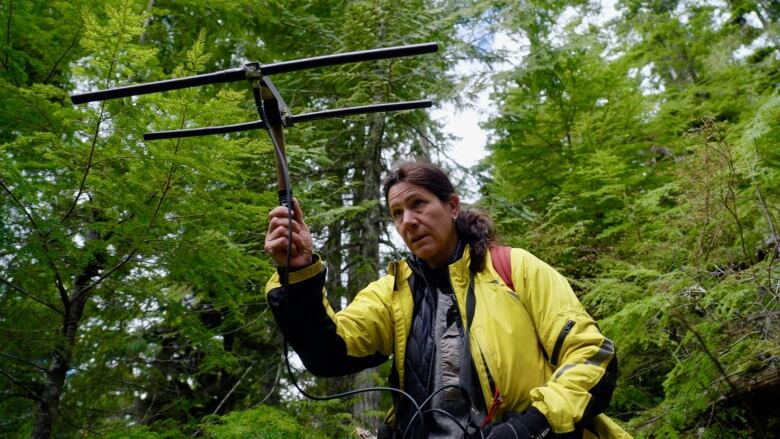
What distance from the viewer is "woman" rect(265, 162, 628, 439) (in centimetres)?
185

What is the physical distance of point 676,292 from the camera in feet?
11.6

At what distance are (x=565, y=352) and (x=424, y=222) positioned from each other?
0.84m

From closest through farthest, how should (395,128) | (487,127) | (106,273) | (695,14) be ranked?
(106,273) < (487,127) < (395,128) < (695,14)

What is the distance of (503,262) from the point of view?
2.24 metres

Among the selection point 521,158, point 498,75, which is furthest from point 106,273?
point 521,158

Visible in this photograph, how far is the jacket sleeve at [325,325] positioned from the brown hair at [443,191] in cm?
48

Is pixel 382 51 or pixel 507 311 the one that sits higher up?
pixel 382 51

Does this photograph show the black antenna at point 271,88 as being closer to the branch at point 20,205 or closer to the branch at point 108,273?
the branch at point 20,205

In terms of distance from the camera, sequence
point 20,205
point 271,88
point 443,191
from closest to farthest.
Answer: point 271,88 < point 443,191 < point 20,205

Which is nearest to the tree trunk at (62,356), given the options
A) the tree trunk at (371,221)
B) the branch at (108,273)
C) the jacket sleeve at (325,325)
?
the branch at (108,273)

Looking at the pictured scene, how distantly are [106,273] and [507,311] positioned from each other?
3091 mm

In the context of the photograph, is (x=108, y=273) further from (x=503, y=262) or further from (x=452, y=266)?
(x=503, y=262)

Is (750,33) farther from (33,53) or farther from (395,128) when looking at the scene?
(33,53)

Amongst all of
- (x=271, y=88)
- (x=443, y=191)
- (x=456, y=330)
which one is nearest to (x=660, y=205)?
(x=443, y=191)
